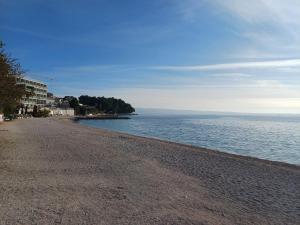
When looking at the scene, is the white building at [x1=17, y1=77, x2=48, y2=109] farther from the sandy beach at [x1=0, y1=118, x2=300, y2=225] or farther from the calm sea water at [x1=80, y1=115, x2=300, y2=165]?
the sandy beach at [x1=0, y1=118, x2=300, y2=225]

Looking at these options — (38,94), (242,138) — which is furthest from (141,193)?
(38,94)

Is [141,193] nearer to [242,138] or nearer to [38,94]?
[242,138]

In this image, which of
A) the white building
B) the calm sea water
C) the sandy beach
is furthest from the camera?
A: the white building

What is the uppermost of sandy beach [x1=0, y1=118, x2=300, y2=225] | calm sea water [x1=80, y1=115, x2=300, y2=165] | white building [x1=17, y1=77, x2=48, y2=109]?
white building [x1=17, y1=77, x2=48, y2=109]

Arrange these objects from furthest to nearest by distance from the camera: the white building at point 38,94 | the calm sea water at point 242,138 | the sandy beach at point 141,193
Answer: the white building at point 38,94 → the calm sea water at point 242,138 → the sandy beach at point 141,193

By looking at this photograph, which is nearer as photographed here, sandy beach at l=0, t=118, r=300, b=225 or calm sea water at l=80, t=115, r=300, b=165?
sandy beach at l=0, t=118, r=300, b=225

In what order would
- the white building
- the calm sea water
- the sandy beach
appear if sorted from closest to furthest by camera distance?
1. the sandy beach
2. the calm sea water
3. the white building

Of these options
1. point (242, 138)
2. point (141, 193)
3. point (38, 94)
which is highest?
point (38, 94)

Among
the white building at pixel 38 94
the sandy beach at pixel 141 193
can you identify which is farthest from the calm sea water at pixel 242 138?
the white building at pixel 38 94

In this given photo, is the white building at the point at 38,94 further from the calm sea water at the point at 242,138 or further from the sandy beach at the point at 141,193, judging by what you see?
the sandy beach at the point at 141,193

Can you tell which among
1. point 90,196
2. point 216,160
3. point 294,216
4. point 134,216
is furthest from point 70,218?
point 216,160

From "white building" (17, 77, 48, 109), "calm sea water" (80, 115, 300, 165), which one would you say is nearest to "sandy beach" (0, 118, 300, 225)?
"calm sea water" (80, 115, 300, 165)

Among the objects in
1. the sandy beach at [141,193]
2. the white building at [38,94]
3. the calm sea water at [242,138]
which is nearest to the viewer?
the sandy beach at [141,193]

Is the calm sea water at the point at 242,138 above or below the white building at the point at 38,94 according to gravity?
below
